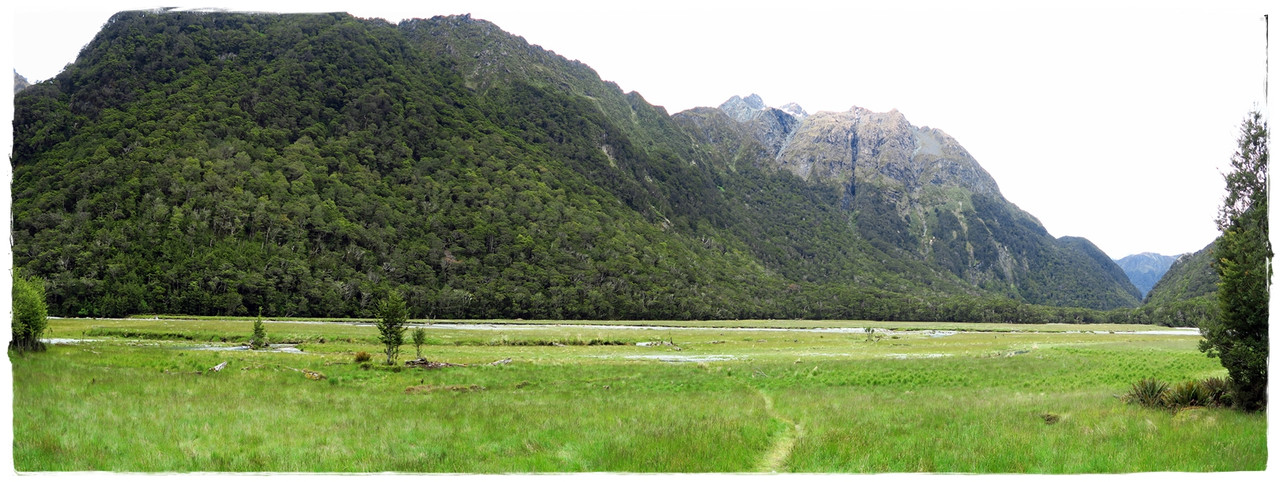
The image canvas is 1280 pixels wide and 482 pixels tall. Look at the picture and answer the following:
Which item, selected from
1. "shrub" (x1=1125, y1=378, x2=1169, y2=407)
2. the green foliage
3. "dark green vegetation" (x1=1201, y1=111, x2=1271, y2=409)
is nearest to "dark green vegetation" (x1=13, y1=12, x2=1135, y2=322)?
"dark green vegetation" (x1=1201, y1=111, x2=1271, y2=409)

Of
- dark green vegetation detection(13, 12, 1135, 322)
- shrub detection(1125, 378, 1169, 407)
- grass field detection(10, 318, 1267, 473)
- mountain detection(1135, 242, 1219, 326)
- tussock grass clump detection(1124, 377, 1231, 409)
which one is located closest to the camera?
grass field detection(10, 318, 1267, 473)

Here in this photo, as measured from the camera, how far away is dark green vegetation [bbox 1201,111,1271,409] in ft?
35.5

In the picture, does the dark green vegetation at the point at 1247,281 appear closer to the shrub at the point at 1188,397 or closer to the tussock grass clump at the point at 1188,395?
the tussock grass clump at the point at 1188,395

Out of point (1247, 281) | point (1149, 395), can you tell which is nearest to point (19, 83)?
point (1247, 281)

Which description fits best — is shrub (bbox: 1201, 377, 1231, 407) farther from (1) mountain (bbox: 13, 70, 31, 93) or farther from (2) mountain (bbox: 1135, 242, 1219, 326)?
(2) mountain (bbox: 1135, 242, 1219, 326)

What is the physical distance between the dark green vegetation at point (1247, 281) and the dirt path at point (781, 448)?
899cm

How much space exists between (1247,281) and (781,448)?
10.1 metres

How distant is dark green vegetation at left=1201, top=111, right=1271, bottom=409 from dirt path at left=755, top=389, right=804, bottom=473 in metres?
8.99

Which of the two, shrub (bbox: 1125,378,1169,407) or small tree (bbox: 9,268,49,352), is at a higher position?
small tree (bbox: 9,268,49,352)

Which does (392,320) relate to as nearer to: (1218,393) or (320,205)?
(1218,393)

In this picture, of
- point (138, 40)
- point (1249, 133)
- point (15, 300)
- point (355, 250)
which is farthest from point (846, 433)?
point (138, 40)

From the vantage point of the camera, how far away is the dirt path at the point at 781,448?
9.64 meters

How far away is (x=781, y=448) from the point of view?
35.5 ft

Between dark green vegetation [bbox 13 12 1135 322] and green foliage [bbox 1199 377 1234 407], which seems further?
dark green vegetation [bbox 13 12 1135 322]
